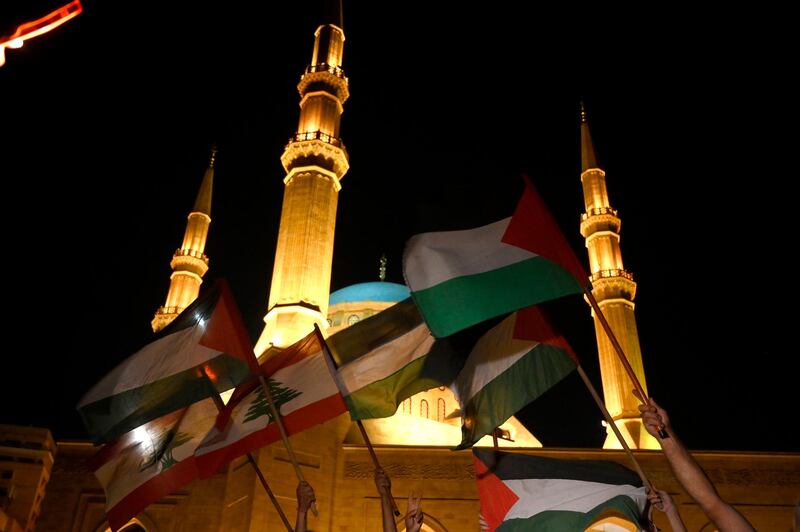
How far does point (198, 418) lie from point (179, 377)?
0.88 metres

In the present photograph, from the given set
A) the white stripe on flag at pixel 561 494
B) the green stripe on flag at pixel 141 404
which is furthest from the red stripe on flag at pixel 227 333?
the white stripe on flag at pixel 561 494

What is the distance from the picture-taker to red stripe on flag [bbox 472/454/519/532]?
462 centimetres

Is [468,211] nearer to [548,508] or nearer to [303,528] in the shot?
[548,508]

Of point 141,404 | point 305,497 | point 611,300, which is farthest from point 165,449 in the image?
point 611,300

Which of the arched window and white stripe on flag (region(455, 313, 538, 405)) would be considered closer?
white stripe on flag (region(455, 313, 538, 405))

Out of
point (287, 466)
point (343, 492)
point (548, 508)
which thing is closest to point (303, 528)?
point (548, 508)

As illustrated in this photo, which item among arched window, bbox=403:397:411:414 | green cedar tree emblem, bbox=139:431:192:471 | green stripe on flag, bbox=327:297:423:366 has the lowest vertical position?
green cedar tree emblem, bbox=139:431:192:471

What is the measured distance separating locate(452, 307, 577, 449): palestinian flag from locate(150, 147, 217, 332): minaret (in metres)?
14.0

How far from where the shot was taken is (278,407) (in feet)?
19.0

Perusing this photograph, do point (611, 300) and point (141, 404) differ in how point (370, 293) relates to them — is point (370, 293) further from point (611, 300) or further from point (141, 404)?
point (141, 404)

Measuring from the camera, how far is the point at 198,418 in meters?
6.23

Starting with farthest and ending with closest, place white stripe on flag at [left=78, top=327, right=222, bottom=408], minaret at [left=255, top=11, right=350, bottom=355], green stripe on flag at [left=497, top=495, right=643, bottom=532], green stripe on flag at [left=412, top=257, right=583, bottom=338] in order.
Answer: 1. minaret at [left=255, top=11, right=350, bottom=355]
2. white stripe on flag at [left=78, top=327, right=222, bottom=408]
3. green stripe on flag at [left=412, top=257, right=583, bottom=338]
4. green stripe on flag at [left=497, top=495, right=643, bottom=532]

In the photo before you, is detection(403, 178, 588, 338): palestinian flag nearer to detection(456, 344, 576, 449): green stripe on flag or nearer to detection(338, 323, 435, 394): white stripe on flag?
detection(456, 344, 576, 449): green stripe on flag

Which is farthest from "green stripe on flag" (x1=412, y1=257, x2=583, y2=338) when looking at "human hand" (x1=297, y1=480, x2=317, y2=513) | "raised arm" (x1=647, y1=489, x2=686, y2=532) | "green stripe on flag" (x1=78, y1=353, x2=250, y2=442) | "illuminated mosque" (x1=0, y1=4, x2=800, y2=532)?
"illuminated mosque" (x1=0, y1=4, x2=800, y2=532)
